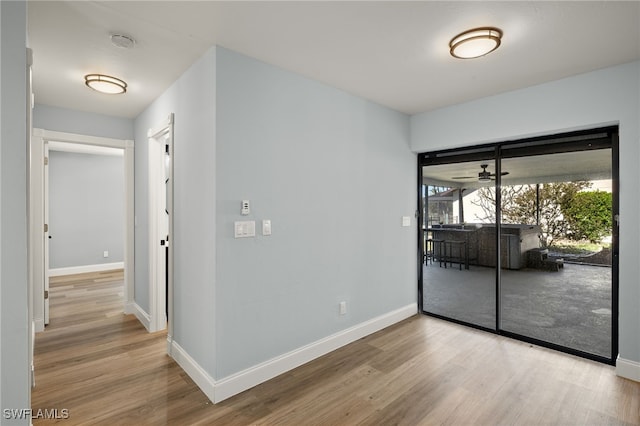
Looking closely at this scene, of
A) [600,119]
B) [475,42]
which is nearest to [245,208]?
[475,42]

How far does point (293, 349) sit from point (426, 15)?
2676mm

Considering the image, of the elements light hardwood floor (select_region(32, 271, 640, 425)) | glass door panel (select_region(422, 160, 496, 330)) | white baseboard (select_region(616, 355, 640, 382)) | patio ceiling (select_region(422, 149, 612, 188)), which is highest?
patio ceiling (select_region(422, 149, 612, 188))

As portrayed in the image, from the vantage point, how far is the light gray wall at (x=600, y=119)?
2.55m

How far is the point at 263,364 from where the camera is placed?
2.56m

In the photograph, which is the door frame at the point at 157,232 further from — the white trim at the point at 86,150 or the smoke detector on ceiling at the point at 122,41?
the white trim at the point at 86,150

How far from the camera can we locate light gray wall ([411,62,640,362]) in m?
2.55

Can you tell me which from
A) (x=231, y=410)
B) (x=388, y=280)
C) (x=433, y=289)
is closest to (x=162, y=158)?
(x=231, y=410)

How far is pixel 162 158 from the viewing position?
361 cm

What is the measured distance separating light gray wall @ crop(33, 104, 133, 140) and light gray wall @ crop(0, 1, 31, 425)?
2682 millimetres

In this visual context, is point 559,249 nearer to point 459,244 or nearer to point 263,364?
point 459,244

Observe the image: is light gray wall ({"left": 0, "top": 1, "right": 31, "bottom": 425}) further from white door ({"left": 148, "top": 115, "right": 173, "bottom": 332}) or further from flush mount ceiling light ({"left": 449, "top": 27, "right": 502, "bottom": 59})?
flush mount ceiling light ({"left": 449, "top": 27, "right": 502, "bottom": 59})

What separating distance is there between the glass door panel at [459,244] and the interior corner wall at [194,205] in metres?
2.87

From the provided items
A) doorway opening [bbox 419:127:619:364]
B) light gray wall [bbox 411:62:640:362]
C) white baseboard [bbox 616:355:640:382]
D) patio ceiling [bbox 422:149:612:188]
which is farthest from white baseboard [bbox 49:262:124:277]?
white baseboard [bbox 616:355:640:382]

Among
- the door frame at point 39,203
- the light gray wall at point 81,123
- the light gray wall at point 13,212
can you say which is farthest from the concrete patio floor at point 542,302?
the door frame at point 39,203
